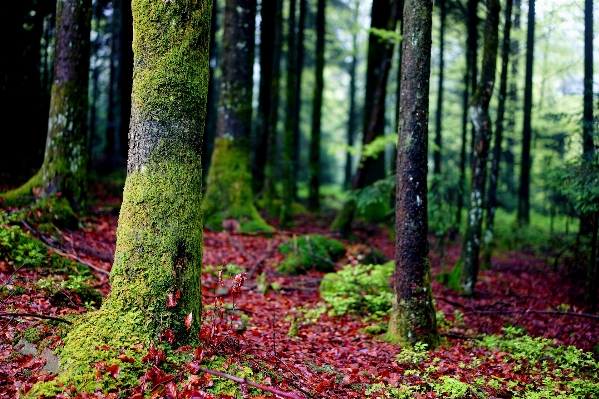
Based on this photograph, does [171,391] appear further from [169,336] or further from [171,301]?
[171,301]

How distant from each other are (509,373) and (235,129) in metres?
8.81

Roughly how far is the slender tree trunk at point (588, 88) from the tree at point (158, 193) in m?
7.02

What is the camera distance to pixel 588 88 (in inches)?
404

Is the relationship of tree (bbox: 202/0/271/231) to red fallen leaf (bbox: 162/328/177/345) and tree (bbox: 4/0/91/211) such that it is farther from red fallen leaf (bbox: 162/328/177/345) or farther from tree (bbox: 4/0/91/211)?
red fallen leaf (bbox: 162/328/177/345)

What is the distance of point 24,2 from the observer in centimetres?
1025

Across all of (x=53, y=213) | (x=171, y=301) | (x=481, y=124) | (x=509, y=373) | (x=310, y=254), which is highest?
(x=481, y=124)

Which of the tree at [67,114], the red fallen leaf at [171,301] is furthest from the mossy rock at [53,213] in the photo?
the red fallen leaf at [171,301]

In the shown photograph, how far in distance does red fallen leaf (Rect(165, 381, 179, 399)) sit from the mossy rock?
4818mm

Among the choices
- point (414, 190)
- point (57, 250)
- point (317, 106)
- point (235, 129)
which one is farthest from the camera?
point (317, 106)

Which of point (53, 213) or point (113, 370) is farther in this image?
point (53, 213)

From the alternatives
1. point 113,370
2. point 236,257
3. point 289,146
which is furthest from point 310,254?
point 289,146

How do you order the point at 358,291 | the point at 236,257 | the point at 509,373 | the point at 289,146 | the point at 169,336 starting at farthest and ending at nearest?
the point at 289,146, the point at 236,257, the point at 358,291, the point at 509,373, the point at 169,336

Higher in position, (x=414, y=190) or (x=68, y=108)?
(x=68, y=108)

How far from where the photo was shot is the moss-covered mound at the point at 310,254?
9375mm
